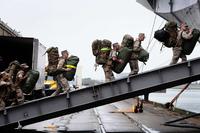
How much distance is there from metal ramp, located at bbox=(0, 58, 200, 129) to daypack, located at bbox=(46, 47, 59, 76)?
946 millimetres

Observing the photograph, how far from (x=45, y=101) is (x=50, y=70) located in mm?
1129

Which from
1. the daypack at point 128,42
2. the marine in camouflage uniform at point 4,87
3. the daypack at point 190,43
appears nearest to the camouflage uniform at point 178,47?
the daypack at point 190,43

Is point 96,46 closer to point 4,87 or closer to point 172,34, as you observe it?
point 172,34

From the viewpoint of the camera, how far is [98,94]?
16.3 m

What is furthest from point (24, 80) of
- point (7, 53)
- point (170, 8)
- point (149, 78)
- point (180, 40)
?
point (170, 8)

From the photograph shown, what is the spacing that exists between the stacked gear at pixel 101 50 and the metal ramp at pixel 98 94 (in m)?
1.20

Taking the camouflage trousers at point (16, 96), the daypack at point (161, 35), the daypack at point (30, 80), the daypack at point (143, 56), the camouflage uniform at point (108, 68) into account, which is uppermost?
→ the daypack at point (161, 35)

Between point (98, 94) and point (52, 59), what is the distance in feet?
6.25

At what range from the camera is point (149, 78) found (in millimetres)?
16203

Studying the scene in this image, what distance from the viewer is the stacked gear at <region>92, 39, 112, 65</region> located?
1719 centimetres

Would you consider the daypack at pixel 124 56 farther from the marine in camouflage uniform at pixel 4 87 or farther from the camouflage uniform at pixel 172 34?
the marine in camouflage uniform at pixel 4 87

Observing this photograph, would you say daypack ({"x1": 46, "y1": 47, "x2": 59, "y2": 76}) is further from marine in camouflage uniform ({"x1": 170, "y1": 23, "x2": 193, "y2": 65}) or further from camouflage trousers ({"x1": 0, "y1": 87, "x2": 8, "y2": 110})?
marine in camouflage uniform ({"x1": 170, "y1": 23, "x2": 193, "y2": 65})

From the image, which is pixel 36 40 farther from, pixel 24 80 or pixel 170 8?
pixel 170 8

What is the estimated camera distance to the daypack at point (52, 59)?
1652 centimetres
